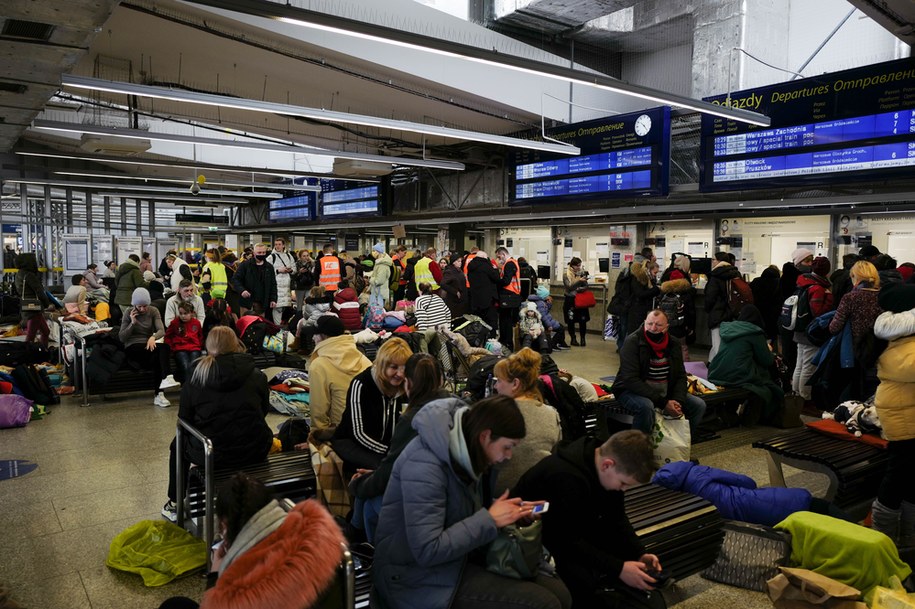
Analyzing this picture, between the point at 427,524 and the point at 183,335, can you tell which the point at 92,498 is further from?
the point at 427,524

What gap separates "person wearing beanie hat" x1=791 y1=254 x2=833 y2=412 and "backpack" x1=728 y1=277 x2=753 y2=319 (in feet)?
2.33

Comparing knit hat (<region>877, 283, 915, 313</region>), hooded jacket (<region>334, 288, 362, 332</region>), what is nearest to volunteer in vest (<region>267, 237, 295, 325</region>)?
hooded jacket (<region>334, 288, 362, 332</region>)

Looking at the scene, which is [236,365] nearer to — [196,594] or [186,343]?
[196,594]

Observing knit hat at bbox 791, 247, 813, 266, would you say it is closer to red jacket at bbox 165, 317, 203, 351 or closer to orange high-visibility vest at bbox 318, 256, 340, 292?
orange high-visibility vest at bbox 318, 256, 340, 292

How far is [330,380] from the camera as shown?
14.3 feet

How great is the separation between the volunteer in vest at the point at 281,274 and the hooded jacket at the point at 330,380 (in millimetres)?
7194

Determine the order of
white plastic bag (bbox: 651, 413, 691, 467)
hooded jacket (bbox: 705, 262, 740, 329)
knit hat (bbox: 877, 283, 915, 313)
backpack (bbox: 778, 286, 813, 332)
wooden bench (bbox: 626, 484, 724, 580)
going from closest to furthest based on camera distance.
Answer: wooden bench (bbox: 626, 484, 724, 580), knit hat (bbox: 877, 283, 915, 313), white plastic bag (bbox: 651, 413, 691, 467), backpack (bbox: 778, 286, 813, 332), hooded jacket (bbox: 705, 262, 740, 329)

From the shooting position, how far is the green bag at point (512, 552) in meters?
2.40

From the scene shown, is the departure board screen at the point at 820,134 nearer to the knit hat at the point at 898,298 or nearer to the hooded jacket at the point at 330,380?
the knit hat at the point at 898,298

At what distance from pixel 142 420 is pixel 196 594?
3879mm

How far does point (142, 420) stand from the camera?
22.2ft

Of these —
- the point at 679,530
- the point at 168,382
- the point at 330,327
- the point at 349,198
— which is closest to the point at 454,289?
the point at 168,382

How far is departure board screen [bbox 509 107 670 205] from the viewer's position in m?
10.2

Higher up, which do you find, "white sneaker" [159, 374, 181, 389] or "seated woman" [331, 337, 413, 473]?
"seated woman" [331, 337, 413, 473]
